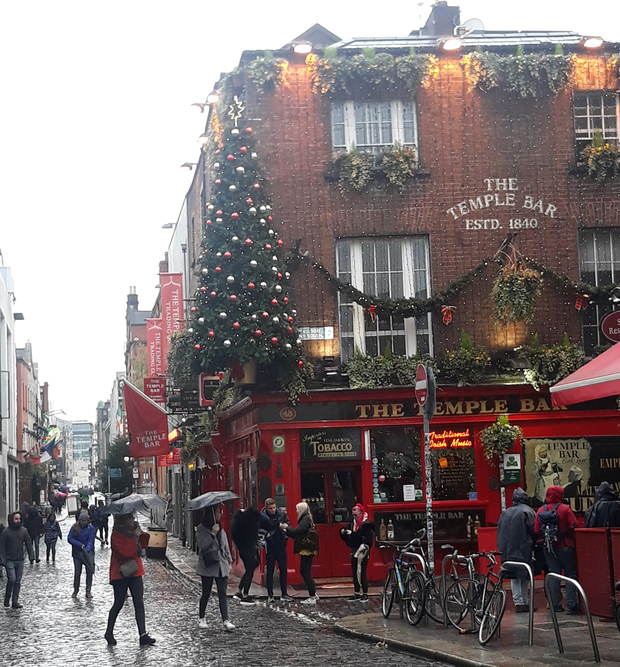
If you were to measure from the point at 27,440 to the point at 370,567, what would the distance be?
53.4m

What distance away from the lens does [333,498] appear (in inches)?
860

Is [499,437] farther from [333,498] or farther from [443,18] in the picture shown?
[443,18]

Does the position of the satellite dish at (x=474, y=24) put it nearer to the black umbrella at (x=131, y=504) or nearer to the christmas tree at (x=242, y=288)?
the christmas tree at (x=242, y=288)

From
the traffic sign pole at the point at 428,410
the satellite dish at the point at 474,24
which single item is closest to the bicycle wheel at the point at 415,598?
the traffic sign pole at the point at 428,410

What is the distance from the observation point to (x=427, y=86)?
22.2m

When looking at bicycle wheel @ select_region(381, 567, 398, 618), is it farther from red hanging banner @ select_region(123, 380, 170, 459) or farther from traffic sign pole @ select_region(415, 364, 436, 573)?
red hanging banner @ select_region(123, 380, 170, 459)

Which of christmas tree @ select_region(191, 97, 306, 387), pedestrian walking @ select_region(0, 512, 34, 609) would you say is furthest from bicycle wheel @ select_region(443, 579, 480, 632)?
pedestrian walking @ select_region(0, 512, 34, 609)

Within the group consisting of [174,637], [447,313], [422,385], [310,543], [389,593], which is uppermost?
[447,313]

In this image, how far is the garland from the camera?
21.8 m

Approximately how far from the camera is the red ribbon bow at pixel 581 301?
2181 centimetres

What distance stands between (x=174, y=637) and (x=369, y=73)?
1261 cm

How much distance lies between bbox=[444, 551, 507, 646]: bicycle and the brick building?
7.82 m

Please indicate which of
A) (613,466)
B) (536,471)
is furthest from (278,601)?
(613,466)

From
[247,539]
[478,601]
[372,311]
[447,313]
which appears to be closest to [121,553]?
[478,601]
